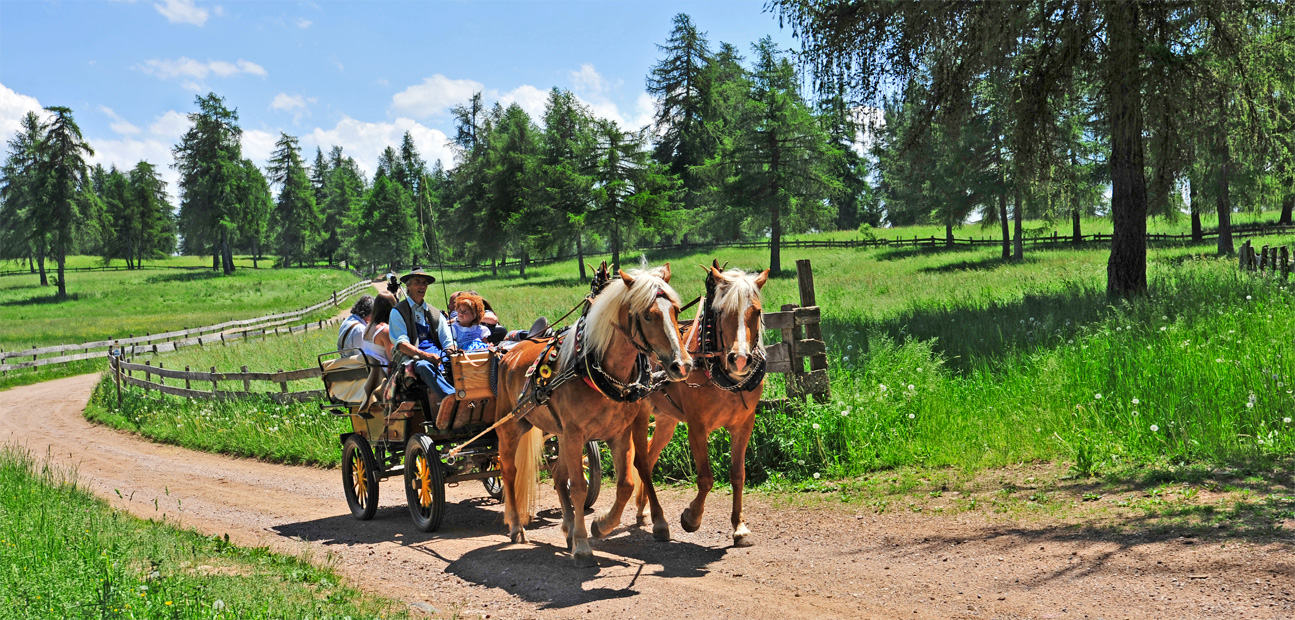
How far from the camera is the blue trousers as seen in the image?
283 inches

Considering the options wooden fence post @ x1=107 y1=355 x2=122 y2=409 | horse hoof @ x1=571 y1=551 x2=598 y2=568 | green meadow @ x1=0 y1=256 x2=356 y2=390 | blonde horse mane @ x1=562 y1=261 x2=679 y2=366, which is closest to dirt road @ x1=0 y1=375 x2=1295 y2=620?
horse hoof @ x1=571 y1=551 x2=598 y2=568

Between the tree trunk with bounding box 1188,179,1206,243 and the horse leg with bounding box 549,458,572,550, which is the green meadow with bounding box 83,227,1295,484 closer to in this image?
the horse leg with bounding box 549,458,572,550

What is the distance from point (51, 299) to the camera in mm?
55938

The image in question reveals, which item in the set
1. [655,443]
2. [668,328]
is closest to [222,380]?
[655,443]

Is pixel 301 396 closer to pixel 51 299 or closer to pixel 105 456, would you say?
pixel 105 456

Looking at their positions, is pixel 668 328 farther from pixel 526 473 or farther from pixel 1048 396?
pixel 1048 396

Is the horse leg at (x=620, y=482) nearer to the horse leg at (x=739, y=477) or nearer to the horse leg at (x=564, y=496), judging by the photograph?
the horse leg at (x=564, y=496)

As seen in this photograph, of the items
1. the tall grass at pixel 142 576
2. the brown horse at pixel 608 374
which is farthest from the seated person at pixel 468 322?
the tall grass at pixel 142 576

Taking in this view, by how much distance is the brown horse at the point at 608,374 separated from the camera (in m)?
5.11

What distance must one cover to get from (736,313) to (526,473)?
239 centimetres

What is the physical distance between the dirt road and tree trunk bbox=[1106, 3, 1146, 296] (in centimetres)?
784

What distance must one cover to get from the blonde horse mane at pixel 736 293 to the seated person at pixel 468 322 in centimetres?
285

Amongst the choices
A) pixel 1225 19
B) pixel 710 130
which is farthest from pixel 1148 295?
pixel 710 130

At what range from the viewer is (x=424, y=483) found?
7.30 meters
